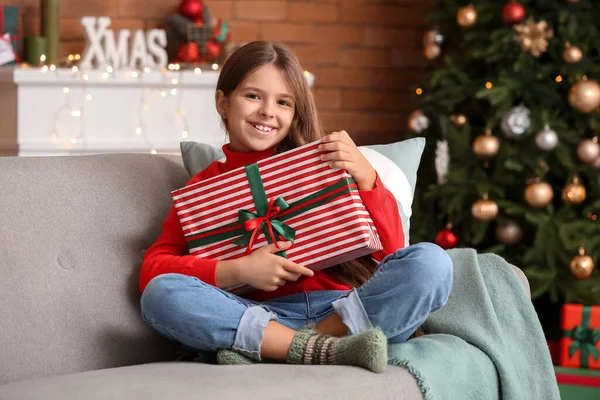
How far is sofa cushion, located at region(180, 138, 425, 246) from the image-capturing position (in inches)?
85.8

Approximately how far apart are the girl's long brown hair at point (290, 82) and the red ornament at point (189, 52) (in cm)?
176

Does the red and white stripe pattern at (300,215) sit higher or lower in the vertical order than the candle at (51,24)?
lower

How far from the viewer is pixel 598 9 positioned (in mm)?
3270

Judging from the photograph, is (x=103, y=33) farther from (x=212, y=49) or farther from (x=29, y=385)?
(x=29, y=385)

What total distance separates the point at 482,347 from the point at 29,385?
0.89 metres

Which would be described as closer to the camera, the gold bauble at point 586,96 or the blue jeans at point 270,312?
the blue jeans at point 270,312

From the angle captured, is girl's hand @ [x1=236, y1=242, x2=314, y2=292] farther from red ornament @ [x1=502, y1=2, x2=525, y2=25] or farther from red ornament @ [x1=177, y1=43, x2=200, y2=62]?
red ornament @ [x1=177, y1=43, x2=200, y2=62]

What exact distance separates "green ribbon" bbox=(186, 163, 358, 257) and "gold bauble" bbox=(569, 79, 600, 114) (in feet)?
5.39

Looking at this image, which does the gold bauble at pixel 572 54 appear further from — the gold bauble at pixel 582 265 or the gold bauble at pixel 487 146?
the gold bauble at pixel 582 265

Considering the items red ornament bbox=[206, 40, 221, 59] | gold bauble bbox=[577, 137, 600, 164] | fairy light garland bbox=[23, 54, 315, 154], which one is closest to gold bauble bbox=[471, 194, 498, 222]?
gold bauble bbox=[577, 137, 600, 164]

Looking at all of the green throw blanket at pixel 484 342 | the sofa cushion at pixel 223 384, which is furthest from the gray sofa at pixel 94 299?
the green throw blanket at pixel 484 342

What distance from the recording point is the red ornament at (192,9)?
12.6 ft

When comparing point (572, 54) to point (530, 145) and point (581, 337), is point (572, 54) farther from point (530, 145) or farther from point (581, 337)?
point (581, 337)

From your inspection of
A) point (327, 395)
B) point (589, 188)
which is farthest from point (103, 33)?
point (327, 395)
